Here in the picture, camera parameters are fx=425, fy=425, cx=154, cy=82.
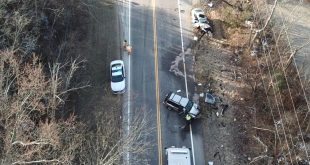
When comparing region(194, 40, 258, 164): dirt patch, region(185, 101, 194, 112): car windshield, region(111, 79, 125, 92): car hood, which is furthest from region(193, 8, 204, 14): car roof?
region(111, 79, 125, 92): car hood

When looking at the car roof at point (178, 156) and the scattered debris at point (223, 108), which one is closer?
the car roof at point (178, 156)

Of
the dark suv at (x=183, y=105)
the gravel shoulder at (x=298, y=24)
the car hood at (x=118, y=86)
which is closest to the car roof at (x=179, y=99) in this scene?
the dark suv at (x=183, y=105)

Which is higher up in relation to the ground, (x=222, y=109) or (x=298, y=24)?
(x=298, y=24)

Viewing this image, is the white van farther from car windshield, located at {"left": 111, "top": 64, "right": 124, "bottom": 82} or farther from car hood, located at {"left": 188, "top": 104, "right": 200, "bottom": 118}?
car windshield, located at {"left": 111, "top": 64, "right": 124, "bottom": 82}

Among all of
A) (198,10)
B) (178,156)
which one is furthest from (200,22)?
(178,156)

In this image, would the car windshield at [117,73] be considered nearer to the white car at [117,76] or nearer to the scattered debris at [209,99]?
the white car at [117,76]

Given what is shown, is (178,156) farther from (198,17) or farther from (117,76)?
(198,17)

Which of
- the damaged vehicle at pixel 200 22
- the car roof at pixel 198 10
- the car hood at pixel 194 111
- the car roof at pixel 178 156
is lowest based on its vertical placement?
the car roof at pixel 178 156
